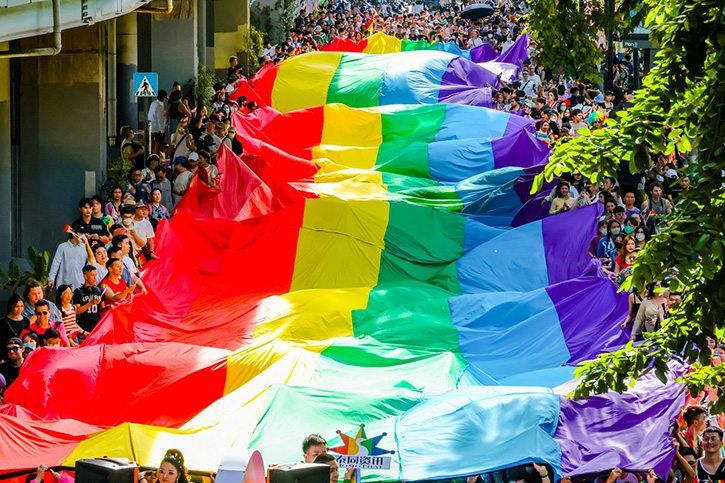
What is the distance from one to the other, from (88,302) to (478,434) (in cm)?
471

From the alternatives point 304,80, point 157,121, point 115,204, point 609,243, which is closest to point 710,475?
point 609,243

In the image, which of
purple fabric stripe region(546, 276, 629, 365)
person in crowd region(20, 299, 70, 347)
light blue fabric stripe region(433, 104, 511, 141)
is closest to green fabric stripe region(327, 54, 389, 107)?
light blue fabric stripe region(433, 104, 511, 141)

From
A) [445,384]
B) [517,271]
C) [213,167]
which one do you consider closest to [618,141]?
[445,384]

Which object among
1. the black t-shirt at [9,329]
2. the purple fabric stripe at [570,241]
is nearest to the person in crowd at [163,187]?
the purple fabric stripe at [570,241]

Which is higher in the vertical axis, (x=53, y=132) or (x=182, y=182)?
(x=53, y=132)

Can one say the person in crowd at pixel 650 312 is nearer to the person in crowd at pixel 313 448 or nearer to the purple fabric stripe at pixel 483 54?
the person in crowd at pixel 313 448

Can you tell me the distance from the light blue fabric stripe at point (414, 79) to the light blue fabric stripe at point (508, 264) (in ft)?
23.1

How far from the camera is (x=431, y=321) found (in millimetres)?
13141

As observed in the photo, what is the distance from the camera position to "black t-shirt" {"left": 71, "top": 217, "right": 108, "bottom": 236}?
44.2 feet

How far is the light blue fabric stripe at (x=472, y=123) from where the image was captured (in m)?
19.3

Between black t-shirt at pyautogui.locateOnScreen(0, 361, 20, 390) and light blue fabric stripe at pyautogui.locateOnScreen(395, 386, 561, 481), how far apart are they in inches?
143

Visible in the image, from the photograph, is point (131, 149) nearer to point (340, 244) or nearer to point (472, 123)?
point (340, 244)

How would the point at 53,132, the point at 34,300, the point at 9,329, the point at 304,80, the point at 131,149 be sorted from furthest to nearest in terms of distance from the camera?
1. the point at 304,80
2. the point at 131,149
3. the point at 53,132
4. the point at 34,300
5. the point at 9,329

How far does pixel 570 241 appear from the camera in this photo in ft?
48.0
